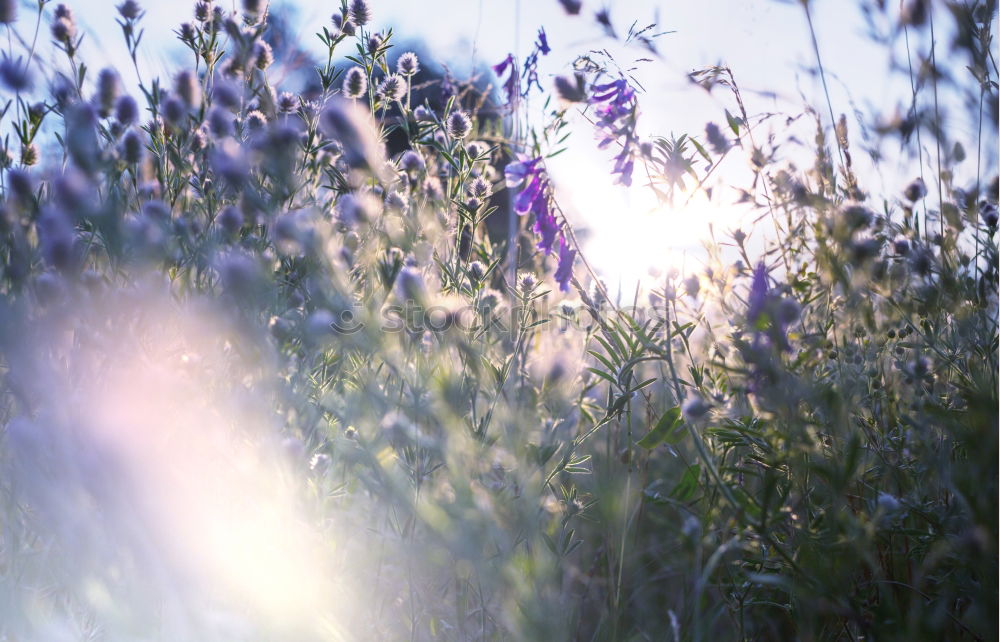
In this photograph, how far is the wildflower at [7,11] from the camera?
1.00m

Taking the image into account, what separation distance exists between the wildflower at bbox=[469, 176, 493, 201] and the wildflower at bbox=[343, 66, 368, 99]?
26cm

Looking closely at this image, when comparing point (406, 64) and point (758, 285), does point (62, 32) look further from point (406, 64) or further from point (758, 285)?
point (758, 285)

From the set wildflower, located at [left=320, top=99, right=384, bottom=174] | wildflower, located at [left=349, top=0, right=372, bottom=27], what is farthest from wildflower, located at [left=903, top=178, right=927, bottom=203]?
wildflower, located at [left=349, top=0, right=372, bottom=27]

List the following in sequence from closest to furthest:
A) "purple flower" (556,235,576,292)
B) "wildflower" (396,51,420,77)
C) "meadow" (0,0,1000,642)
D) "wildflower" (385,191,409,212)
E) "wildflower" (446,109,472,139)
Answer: "meadow" (0,0,1000,642), "purple flower" (556,235,576,292), "wildflower" (385,191,409,212), "wildflower" (446,109,472,139), "wildflower" (396,51,420,77)

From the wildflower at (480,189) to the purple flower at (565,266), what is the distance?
164mm

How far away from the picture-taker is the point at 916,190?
1121 millimetres

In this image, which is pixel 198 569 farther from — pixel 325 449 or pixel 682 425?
pixel 682 425

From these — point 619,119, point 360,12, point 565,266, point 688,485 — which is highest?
point 360,12

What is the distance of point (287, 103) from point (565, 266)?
2.13ft

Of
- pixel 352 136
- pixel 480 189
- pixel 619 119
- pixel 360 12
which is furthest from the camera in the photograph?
pixel 360 12

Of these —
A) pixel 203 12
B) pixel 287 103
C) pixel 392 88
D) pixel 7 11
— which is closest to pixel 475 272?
pixel 392 88

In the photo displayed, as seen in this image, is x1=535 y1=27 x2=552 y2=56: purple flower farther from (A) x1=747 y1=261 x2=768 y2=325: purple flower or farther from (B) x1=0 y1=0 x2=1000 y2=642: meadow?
(A) x1=747 y1=261 x2=768 y2=325: purple flower

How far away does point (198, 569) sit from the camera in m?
0.88

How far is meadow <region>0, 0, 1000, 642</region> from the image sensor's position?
0.82 meters
